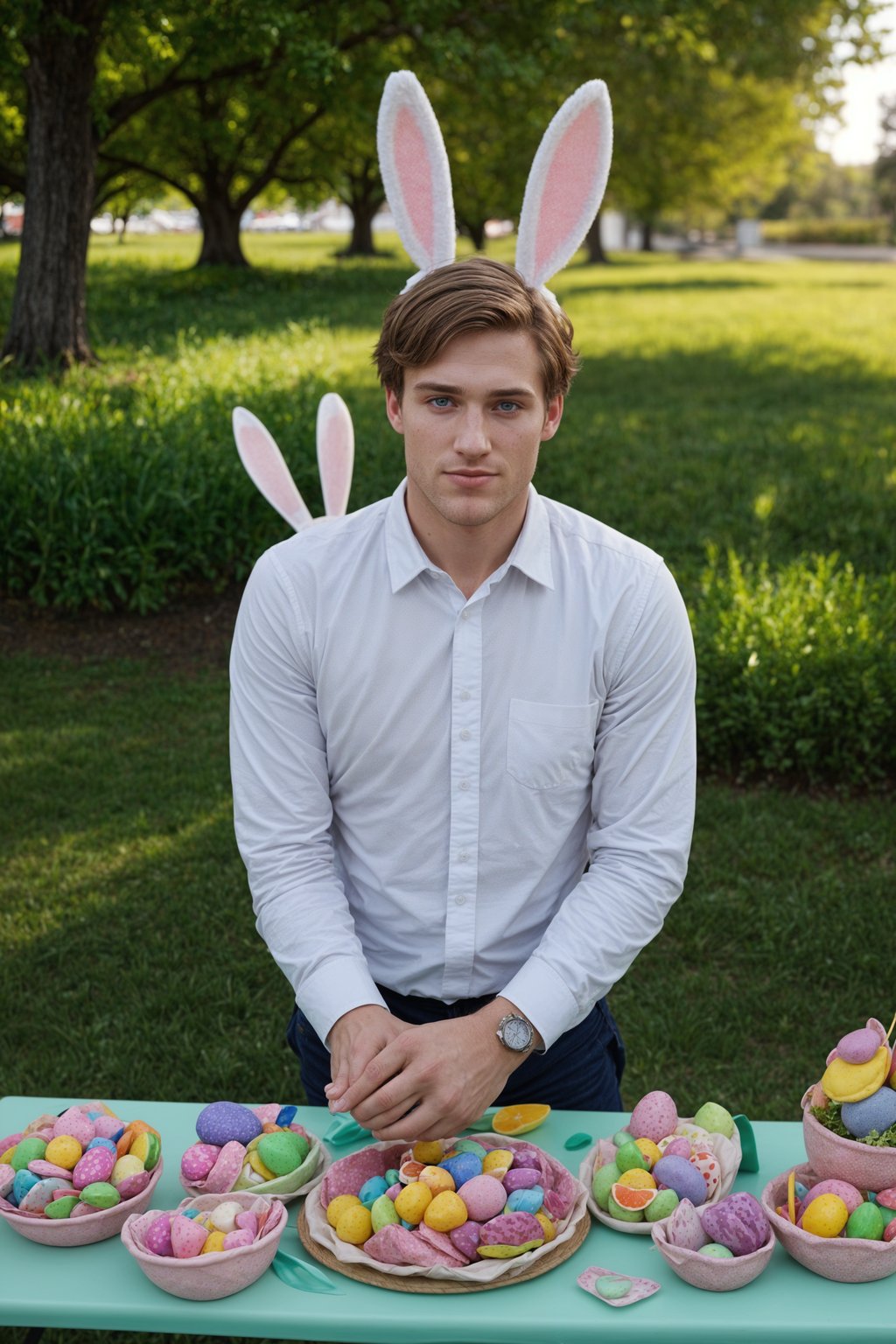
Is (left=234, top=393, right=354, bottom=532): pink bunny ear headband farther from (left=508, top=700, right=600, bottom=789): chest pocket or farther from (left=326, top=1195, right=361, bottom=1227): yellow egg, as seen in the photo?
(left=326, top=1195, right=361, bottom=1227): yellow egg

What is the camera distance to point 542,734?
2018 mm

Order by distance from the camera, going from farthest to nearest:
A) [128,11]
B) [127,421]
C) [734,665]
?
[128,11] → [127,421] → [734,665]

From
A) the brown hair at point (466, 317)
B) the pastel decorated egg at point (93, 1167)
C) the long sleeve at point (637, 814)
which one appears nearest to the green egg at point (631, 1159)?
the long sleeve at point (637, 814)

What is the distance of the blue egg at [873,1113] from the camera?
163 centimetres

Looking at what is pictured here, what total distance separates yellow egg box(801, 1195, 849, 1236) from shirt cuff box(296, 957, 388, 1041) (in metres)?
0.64

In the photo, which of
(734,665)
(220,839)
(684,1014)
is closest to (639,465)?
(734,665)

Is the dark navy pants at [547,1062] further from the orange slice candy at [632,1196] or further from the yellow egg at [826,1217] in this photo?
the yellow egg at [826,1217]

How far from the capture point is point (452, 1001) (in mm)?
2164

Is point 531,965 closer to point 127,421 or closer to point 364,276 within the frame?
point 127,421

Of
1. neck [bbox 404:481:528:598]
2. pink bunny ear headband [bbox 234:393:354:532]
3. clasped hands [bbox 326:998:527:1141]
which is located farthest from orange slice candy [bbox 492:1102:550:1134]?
pink bunny ear headband [bbox 234:393:354:532]

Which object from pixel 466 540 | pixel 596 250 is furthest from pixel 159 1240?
pixel 596 250

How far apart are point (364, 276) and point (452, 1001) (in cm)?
2342

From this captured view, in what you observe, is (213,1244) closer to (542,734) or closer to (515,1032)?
(515,1032)

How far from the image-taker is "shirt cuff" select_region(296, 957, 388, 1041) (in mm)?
1912
